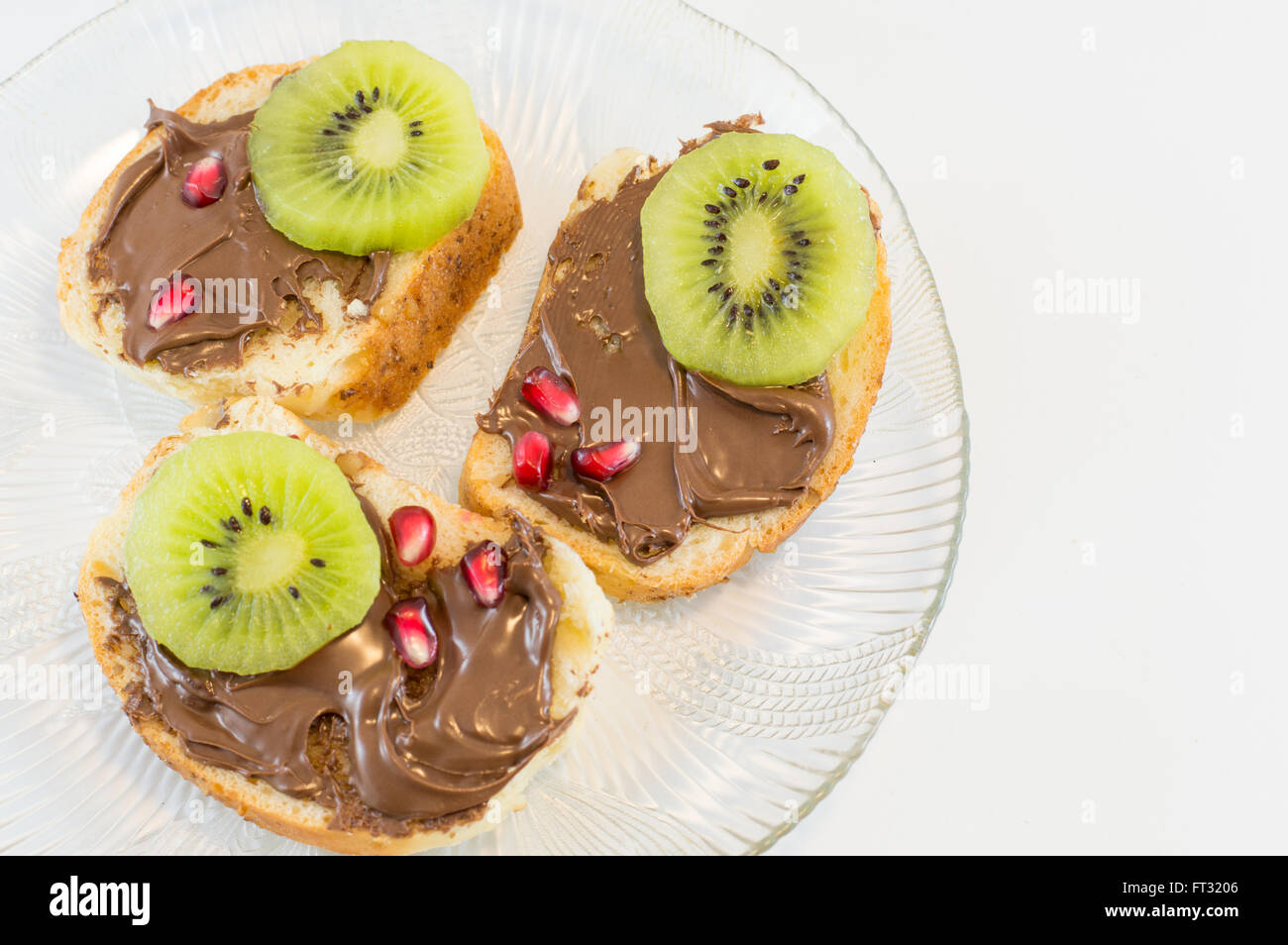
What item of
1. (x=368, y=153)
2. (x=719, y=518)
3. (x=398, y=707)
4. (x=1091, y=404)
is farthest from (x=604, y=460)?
(x=1091, y=404)

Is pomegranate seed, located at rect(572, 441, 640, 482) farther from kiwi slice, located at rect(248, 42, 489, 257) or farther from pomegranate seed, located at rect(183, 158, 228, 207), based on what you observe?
pomegranate seed, located at rect(183, 158, 228, 207)

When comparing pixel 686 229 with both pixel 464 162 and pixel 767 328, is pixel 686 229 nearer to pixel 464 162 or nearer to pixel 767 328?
pixel 767 328

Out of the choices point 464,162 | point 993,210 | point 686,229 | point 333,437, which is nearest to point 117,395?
point 333,437
